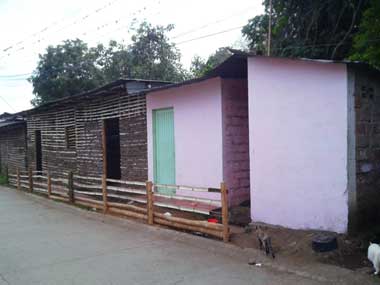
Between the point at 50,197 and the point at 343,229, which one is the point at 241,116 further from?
the point at 50,197

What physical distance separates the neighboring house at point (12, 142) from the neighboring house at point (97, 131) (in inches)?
83.6

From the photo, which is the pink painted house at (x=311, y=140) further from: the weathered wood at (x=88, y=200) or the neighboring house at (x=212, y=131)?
the weathered wood at (x=88, y=200)

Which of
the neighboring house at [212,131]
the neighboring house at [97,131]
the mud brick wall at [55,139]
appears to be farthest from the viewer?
the mud brick wall at [55,139]

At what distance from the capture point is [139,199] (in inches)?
387

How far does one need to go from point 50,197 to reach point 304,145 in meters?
10.1

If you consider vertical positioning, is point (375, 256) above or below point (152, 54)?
below

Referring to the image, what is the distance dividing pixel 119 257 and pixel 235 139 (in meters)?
3.98

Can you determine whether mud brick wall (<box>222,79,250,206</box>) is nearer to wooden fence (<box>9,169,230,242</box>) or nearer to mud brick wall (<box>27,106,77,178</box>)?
wooden fence (<box>9,169,230,242</box>)

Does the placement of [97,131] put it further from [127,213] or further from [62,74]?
[62,74]

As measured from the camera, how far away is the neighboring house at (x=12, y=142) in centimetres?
1973

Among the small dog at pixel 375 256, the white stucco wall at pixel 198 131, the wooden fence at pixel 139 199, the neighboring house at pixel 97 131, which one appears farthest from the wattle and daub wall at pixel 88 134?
the small dog at pixel 375 256

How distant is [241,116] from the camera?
926 centimetres

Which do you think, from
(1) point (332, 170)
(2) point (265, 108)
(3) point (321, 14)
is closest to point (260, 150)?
(2) point (265, 108)

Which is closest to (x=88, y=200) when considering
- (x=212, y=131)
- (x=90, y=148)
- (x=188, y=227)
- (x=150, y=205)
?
(x=90, y=148)
